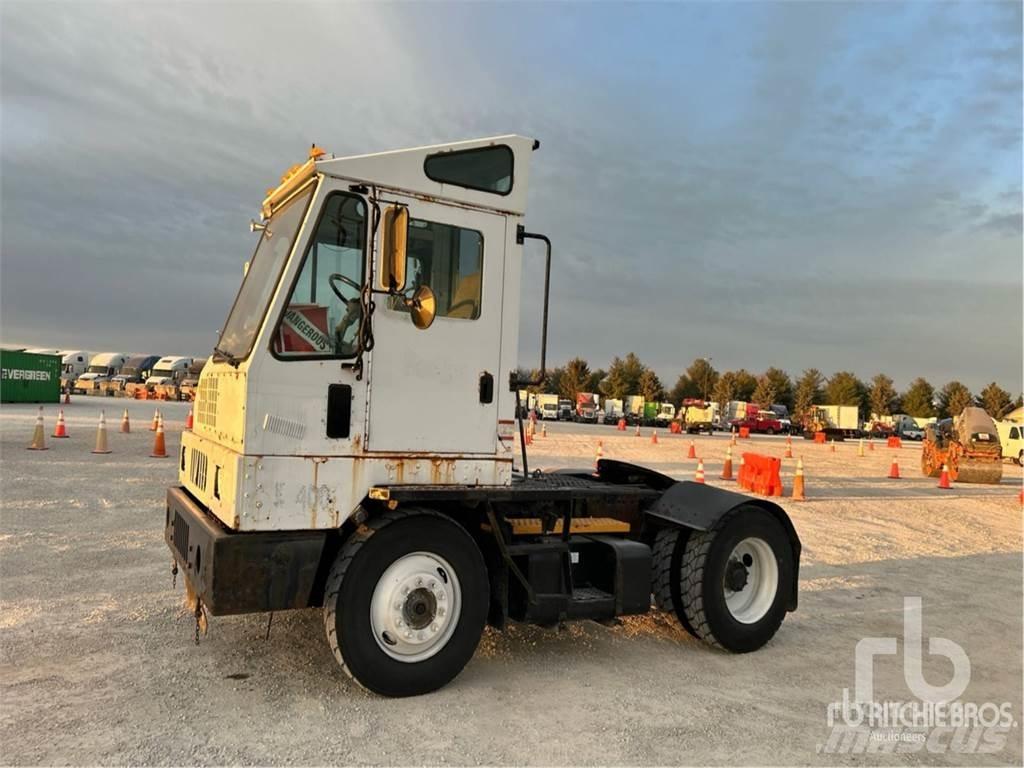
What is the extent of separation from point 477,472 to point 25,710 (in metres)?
2.74

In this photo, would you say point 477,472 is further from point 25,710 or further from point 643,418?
point 643,418

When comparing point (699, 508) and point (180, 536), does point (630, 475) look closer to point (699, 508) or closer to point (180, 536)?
point (699, 508)

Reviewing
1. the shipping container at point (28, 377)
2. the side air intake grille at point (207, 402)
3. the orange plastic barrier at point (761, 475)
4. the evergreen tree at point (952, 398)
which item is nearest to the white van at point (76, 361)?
the shipping container at point (28, 377)

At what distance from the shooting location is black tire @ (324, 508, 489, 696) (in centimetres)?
416

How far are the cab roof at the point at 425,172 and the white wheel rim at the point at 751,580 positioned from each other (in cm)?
313

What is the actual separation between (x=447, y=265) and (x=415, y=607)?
2.10 meters

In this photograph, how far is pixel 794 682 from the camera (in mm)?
5023

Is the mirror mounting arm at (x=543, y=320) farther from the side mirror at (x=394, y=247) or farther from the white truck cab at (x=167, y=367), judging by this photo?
the white truck cab at (x=167, y=367)

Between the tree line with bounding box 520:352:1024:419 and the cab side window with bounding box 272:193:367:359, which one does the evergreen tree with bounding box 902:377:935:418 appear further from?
the cab side window with bounding box 272:193:367:359

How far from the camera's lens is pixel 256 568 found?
4.03 metres

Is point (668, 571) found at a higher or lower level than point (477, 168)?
lower

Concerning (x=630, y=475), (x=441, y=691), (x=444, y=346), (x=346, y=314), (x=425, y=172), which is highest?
(x=425, y=172)

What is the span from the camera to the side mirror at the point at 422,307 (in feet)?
14.3

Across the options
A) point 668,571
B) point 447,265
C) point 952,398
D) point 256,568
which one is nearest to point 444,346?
point 447,265
